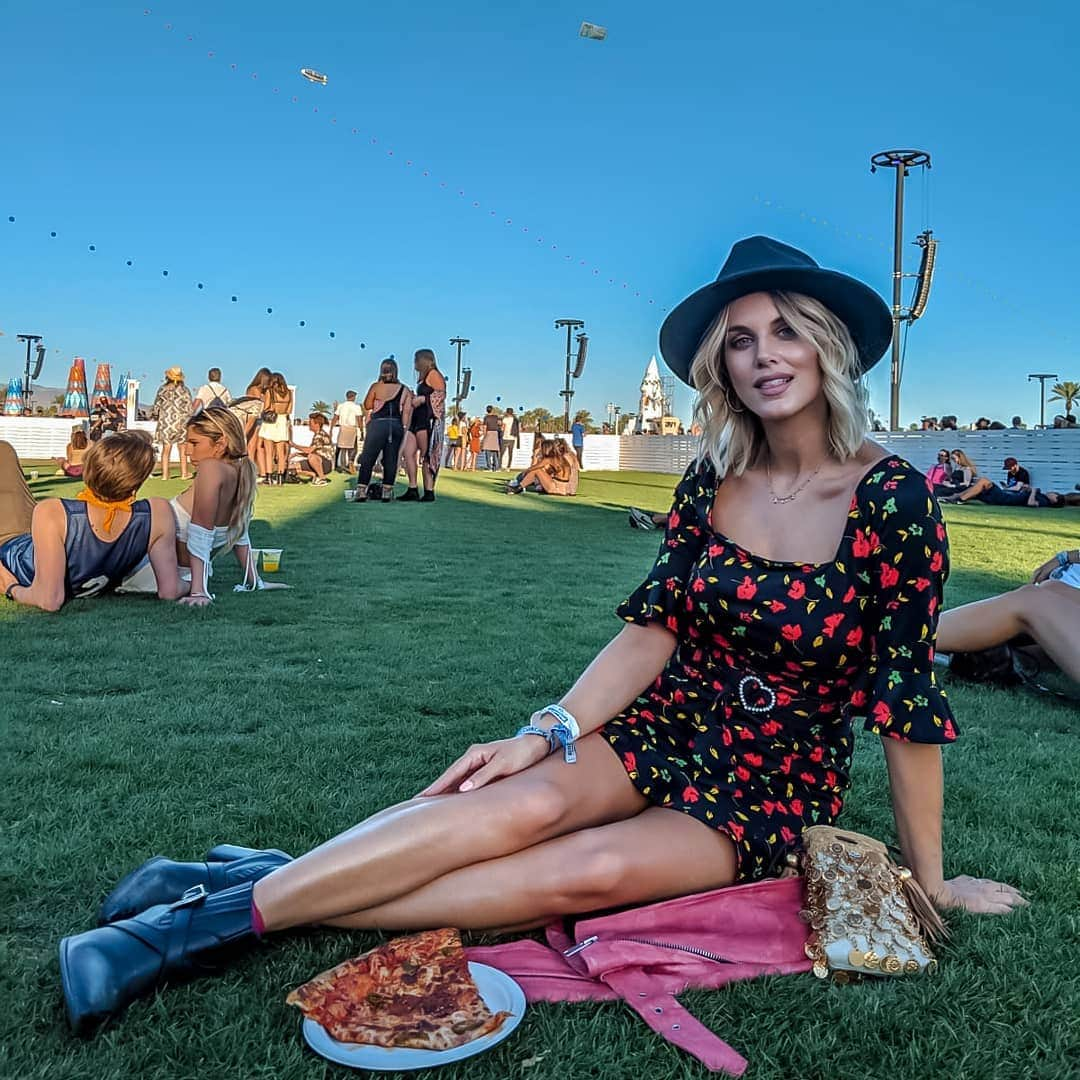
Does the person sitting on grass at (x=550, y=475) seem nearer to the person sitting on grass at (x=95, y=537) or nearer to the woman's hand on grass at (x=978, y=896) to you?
the person sitting on grass at (x=95, y=537)

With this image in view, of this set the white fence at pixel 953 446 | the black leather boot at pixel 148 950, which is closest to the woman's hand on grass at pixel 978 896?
the black leather boot at pixel 148 950

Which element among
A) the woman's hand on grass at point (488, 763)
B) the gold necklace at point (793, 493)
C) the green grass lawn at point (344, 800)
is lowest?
the green grass lawn at point (344, 800)

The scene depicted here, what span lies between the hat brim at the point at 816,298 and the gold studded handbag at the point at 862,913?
3.57ft

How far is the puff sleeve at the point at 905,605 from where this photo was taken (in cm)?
192

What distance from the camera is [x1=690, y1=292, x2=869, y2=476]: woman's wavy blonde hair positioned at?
2.17 metres

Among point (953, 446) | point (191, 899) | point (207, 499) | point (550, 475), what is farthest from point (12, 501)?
point (953, 446)

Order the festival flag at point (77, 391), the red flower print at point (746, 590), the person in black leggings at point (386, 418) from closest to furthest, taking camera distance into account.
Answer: the red flower print at point (746, 590), the person in black leggings at point (386, 418), the festival flag at point (77, 391)

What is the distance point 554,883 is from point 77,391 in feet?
115

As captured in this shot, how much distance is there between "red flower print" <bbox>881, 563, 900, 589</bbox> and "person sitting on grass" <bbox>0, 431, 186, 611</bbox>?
426 cm

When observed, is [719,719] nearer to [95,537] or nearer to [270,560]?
[95,537]

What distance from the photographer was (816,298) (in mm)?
2193

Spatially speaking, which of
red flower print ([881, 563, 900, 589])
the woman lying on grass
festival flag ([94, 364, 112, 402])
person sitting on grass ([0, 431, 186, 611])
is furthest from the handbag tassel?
festival flag ([94, 364, 112, 402])

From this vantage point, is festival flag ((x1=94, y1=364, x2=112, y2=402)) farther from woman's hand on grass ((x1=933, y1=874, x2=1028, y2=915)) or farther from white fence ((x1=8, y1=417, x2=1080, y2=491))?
woman's hand on grass ((x1=933, y1=874, x2=1028, y2=915))

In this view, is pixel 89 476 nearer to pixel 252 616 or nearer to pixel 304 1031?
pixel 252 616
